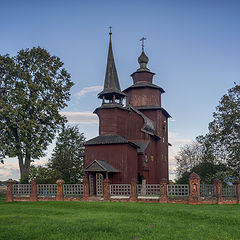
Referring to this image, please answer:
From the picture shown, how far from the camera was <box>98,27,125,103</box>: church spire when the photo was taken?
32.1 meters

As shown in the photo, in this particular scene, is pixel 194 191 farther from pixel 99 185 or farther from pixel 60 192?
pixel 60 192

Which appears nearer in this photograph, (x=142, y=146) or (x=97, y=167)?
(x=97, y=167)

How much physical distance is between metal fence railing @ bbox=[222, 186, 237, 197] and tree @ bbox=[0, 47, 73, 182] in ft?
58.8

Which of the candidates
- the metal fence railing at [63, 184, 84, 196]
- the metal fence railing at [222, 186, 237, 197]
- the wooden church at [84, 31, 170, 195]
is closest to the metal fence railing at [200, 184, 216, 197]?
the metal fence railing at [222, 186, 237, 197]

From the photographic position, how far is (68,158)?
137ft

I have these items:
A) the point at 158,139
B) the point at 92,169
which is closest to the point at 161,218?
the point at 92,169

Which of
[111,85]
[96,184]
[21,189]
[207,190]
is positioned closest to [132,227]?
[207,190]

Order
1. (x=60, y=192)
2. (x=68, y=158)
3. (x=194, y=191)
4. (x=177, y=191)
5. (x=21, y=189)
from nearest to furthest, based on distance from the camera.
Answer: (x=194, y=191)
(x=177, y=191)
(x=60, y=192)
(x=21, y=189)
(x=68, y=158)

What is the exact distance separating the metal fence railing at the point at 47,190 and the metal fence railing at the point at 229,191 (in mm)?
13587

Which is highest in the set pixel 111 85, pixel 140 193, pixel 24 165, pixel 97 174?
pixel 111 85

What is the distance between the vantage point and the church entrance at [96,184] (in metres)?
28.6

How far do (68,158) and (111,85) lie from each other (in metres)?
13.7

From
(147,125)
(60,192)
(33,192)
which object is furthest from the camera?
(147,125)

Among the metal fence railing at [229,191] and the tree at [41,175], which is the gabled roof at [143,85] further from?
the metal fence railing at [229,191]
